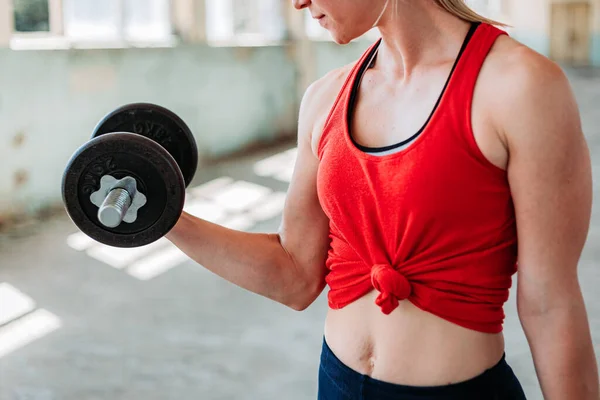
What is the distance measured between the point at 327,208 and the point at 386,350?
0.64 feet

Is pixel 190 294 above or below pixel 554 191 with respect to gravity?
below

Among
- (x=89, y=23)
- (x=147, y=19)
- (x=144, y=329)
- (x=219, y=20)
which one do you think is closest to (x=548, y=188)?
(x=144, y=329)

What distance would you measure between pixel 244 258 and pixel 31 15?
4.11m

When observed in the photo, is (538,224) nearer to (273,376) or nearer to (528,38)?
(273,376)

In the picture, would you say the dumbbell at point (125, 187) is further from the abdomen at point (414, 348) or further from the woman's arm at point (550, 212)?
the woman's arm at point (550, 212)

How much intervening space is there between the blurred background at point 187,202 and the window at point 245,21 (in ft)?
0.06

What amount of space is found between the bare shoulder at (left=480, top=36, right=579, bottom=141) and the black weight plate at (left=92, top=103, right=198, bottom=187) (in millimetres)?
593

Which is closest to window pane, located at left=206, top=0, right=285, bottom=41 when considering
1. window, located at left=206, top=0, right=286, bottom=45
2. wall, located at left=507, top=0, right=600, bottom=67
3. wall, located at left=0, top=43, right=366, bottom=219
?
window, located at left=206, top=0, right=286, bottom=45

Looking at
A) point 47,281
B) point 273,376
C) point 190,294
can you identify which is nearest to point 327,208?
point 273,376

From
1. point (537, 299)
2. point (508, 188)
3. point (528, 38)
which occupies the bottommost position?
point (528, 38)

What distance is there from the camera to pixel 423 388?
831 millimetres

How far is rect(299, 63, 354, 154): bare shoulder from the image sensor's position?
3.13ft

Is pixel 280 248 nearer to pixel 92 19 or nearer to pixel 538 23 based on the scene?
pixel 92 19

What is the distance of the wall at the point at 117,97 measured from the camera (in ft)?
14.2
